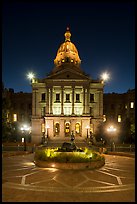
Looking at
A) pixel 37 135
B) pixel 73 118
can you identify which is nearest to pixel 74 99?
pixel 73 118

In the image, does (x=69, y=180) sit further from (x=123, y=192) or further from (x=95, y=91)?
(x=95, y=91)

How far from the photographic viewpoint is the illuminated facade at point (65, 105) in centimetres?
5747

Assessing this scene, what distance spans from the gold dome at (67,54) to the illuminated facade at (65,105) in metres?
12.5

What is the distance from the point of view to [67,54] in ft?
234

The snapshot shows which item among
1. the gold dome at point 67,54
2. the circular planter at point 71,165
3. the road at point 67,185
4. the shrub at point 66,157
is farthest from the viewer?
the gold dome at point 67,54

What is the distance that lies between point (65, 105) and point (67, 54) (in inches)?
792

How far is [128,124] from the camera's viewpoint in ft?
158

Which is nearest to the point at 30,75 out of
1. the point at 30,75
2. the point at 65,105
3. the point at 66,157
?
the point at 30,75

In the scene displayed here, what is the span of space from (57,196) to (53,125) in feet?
151

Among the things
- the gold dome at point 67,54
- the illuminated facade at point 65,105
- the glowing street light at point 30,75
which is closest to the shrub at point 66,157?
the illuminated facade at point 65,105

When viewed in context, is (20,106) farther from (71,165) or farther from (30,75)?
(71,165)

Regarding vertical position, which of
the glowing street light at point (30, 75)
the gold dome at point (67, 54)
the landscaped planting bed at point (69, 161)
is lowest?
the landscaped planting bed at point (69, 161)

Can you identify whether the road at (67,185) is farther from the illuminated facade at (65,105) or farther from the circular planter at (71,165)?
the illuminated facade at (65,105)

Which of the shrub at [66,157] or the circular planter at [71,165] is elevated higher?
the shrub at [66,157]
